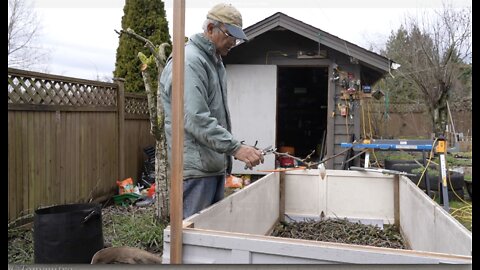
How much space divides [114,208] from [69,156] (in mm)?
851

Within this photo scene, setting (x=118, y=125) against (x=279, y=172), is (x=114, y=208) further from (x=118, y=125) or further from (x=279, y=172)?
(x=279, y=172)

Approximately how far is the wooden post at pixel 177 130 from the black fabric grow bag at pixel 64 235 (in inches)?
52.2

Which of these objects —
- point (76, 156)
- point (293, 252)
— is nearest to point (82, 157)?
point (76, 156)

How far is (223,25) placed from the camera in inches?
84.7

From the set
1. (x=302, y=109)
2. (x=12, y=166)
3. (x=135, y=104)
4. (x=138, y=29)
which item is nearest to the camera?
(x=12, y=166)

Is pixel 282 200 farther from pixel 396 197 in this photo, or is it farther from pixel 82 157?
pixel 82 157

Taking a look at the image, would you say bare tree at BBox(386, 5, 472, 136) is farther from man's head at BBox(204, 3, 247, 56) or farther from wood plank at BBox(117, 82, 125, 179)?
man's head at BBox(204, 3, 247, 56)

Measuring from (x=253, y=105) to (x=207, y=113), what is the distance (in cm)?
496

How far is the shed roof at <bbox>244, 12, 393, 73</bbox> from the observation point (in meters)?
6.03

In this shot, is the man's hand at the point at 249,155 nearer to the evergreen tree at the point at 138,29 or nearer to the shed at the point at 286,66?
the shed at the point at 286,66

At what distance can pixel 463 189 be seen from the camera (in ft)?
18.7

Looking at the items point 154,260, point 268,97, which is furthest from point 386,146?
point 154,260

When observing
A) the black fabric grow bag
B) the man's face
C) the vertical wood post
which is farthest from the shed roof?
the black fabric grow bag

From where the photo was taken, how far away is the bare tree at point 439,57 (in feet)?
32.2
